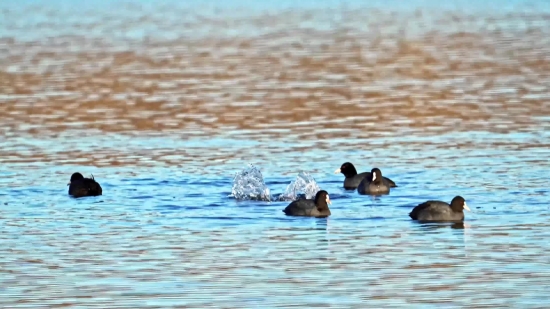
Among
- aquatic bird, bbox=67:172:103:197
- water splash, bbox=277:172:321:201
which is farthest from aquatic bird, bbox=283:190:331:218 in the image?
aquatic bird, bbox=67:172:103:197

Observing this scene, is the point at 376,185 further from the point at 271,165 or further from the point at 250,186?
the point at 271,165

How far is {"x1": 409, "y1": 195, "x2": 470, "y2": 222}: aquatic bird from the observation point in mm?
19438

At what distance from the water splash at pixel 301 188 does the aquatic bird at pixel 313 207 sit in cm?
139

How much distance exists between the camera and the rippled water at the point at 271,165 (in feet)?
51.0

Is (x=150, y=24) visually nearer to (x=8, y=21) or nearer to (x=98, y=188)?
(x=8, y=21)

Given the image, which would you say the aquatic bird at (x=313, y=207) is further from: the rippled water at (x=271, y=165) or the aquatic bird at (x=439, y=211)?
the aquatic bird at (x=439, y=211)

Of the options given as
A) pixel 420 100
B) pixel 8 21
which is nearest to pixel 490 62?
pixel 420 100

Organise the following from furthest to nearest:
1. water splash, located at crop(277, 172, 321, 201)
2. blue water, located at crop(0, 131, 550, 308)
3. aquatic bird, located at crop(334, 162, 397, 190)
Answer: aquatic bird, located at crop(334, 162, 397, 190), water splash, located at crop(277, 172, 321, 201), blue water, located at crop(0, 131, 550, 308)

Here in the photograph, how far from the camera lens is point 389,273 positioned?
52.1ft

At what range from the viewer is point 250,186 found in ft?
71.8

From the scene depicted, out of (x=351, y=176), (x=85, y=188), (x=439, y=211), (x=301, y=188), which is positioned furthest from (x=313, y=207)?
(x=85, y=188)

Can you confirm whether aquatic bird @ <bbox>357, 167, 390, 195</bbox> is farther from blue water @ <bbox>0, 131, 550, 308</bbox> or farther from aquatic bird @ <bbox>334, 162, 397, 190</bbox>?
aquatic bird @ <bbox>334, 162, 397, 190</bbox>

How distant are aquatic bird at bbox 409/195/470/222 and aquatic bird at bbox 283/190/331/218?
1485 mm

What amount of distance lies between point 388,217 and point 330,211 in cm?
116
